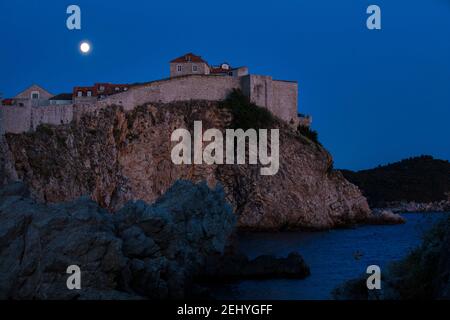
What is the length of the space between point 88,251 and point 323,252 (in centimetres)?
1945

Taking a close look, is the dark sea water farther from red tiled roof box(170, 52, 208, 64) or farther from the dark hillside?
the dark hillside

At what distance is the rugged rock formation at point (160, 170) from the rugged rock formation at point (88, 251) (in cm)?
1594

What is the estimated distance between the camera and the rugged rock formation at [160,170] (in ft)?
126

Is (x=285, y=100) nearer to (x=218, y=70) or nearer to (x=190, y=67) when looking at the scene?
(x=218, y=70)

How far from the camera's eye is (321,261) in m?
30.9

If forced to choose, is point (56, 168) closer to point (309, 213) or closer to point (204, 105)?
point (204, 105)

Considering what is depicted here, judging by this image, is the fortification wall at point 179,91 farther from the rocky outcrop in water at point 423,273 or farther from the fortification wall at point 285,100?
the rocky outcrop in water at point 423,273

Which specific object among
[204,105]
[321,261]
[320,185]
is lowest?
[321,261]

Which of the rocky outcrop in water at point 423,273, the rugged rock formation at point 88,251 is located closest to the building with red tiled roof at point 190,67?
the rugged rock formation at point 88,251

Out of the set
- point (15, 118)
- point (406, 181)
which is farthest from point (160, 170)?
point (406, 181)

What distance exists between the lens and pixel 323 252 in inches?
1364

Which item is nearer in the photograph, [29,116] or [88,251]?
[88,251]
